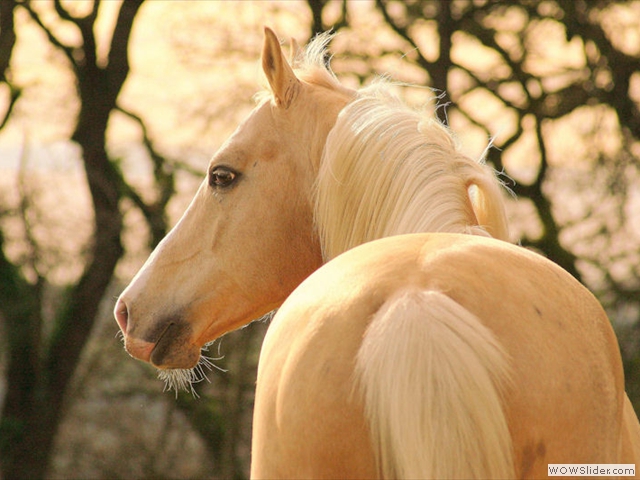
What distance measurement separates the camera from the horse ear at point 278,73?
271cm

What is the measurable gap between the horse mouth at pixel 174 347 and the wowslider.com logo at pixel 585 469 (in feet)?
4.84

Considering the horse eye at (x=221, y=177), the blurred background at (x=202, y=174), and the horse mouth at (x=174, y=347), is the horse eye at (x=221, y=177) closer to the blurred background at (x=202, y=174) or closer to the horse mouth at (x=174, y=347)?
the horse mouth at (x=174, y=347)

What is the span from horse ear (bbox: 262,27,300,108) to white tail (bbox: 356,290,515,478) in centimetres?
141

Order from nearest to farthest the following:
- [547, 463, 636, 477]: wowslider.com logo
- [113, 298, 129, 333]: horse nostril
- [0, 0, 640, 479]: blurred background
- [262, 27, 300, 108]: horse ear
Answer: [547, 463, 636, 477]: wowslider.com logo < [262, 27, 300, 108]: horse ear < [113, 298, 129, 333]: horse nostril < [0, 0, 640, 479]: blurred background

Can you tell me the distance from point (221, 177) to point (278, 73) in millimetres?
364

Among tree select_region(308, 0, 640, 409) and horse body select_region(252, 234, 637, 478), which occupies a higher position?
horse body select_region(252, 234, 637, 478)

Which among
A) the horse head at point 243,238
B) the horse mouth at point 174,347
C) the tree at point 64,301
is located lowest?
the tree at point 64,301

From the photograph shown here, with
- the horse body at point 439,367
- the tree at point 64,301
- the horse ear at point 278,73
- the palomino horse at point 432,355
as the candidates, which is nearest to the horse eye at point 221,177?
the horse ear at point 278,73

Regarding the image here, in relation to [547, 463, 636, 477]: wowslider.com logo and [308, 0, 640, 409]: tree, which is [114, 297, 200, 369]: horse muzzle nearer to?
[547, 463, 636, 477]: wowslider.com logo

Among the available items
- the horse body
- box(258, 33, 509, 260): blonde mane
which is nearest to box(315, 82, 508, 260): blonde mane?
box(258, 33, 509, 260): blonde mane

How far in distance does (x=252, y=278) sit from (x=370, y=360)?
1325 millimetres

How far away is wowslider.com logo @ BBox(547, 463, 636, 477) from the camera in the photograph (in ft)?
5.12

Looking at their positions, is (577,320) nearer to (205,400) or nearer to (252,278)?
(252,278)

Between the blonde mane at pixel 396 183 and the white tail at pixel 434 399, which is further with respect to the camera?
the blonde mane at pixel 396 183
